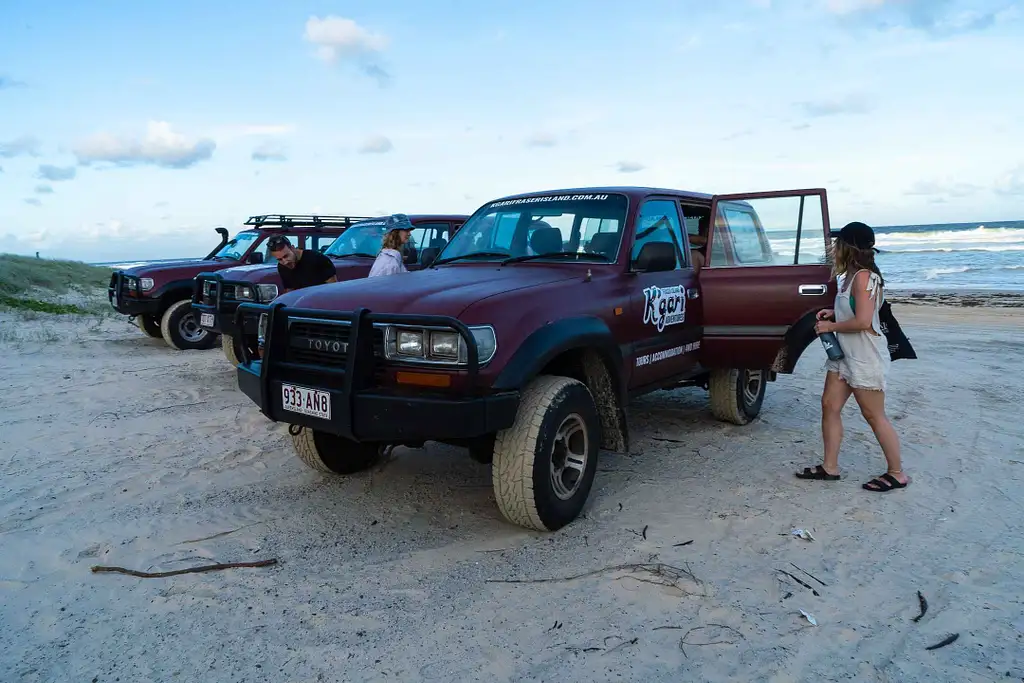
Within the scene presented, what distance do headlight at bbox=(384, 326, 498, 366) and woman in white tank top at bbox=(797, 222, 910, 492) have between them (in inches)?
89.3

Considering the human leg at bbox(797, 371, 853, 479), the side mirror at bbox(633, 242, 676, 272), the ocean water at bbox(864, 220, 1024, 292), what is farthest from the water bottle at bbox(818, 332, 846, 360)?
the ocean water at bbox(864, 220, 1024, 292)

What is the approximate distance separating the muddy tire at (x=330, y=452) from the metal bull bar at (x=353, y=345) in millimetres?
786

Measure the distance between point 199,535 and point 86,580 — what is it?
0.60m

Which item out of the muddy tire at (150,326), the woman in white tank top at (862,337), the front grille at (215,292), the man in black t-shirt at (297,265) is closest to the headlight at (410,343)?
the woman in white tank top at (862,337)

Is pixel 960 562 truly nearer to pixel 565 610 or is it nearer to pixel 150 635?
pixel 565 610

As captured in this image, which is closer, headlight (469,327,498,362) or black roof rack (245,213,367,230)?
headlight (469,327,498,362)

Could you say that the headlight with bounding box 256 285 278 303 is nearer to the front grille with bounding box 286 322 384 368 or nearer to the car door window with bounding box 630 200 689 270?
the front grille with bounding box 286 322 384 368

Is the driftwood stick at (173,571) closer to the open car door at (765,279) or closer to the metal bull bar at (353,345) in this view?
the metal bull bar at (353,345)

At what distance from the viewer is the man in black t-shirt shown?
673 cm

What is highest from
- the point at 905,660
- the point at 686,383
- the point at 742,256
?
the point at 742,256

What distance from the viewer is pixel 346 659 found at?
8.98ft

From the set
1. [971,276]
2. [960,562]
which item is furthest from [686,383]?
[971,276]

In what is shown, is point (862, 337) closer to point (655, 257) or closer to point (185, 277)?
point (655, 257)

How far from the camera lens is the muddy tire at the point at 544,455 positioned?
3.52 m
